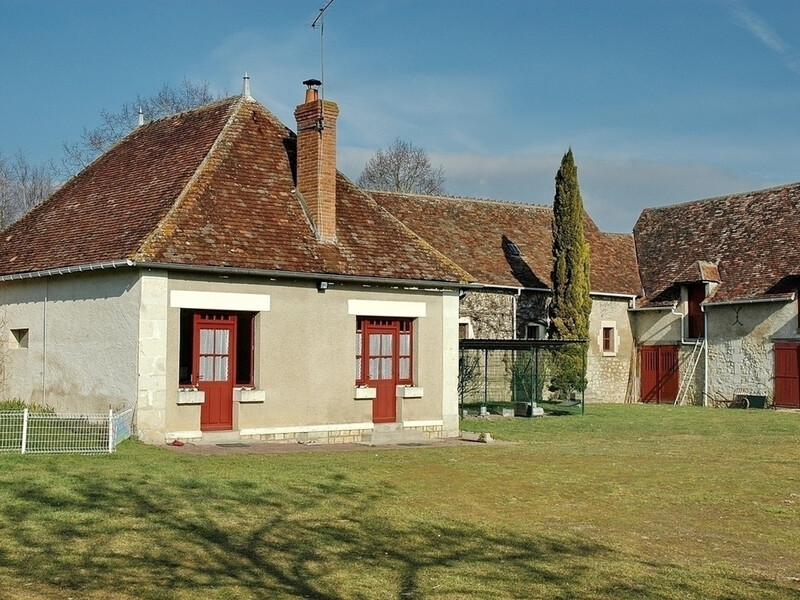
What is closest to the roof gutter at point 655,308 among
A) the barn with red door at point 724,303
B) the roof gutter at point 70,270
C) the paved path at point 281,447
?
the barn with red door at point 724,303

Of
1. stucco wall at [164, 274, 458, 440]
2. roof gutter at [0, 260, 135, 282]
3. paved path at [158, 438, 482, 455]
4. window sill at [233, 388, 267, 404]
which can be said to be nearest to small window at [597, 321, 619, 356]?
stucco wall at [164, 274, 458, 440]

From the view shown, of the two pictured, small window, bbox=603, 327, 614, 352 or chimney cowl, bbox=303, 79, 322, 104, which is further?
small window, bbox=603, 327, 614, 352

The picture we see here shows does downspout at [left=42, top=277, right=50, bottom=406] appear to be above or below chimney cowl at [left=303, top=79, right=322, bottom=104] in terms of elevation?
below

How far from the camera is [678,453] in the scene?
18.0m

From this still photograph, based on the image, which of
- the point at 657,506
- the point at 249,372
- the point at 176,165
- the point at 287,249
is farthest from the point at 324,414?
the point at 657,506

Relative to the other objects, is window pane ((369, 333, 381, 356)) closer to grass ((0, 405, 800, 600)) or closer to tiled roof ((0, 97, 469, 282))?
tiled roof ((0, 97, 469, 282))

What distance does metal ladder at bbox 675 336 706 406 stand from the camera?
112 feet

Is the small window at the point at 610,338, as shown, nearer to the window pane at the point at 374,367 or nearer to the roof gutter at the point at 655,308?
the roof gutter at the point at 655,308

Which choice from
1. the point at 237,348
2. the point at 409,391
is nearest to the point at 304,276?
the point at 237,348

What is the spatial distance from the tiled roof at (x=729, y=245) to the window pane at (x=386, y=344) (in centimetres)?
1649

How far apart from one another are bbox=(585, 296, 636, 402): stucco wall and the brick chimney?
684 inches

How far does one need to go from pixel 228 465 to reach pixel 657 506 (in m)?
5.98

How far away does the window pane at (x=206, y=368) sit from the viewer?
58.9ft

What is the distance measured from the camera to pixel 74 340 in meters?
18.8
